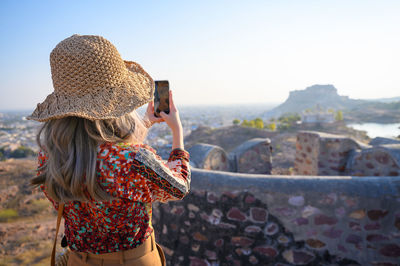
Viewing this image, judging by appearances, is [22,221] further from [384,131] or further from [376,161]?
[384,131]

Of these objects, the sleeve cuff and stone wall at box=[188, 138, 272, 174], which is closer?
the sleeve cuff

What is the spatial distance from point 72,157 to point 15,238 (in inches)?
193

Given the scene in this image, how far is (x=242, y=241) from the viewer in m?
2.43

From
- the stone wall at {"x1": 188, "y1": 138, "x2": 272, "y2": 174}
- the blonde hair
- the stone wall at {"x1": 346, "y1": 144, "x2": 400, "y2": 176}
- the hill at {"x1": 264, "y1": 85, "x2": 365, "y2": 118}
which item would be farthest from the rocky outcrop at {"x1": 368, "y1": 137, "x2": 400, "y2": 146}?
the hill at {"x1": 264, "y1": 85, "x2": 365, "y2": 118}

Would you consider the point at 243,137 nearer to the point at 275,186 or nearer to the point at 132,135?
the point at 275,186

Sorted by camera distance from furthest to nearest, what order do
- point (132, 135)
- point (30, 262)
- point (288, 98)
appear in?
1. point (288, 98)
2. point (30, 262)
3. point (132, 135)

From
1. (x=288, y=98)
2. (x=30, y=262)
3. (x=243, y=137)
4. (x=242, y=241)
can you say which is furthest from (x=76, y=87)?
(x=288, y=98)

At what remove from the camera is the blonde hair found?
0.96 meters

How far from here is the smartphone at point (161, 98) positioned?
136 centimetres

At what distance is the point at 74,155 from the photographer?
96 centimetres

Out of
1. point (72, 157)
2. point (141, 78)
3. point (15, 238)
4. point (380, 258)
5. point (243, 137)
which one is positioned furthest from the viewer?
point (243, 137)

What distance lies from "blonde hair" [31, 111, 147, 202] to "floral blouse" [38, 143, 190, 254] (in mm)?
35

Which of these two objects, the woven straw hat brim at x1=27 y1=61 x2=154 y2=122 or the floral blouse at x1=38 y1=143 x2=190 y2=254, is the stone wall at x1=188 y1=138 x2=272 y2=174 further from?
the woven straw hat brim at x1=27 y1=61 x2=154 y2=122

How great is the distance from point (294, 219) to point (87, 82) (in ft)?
6.74
